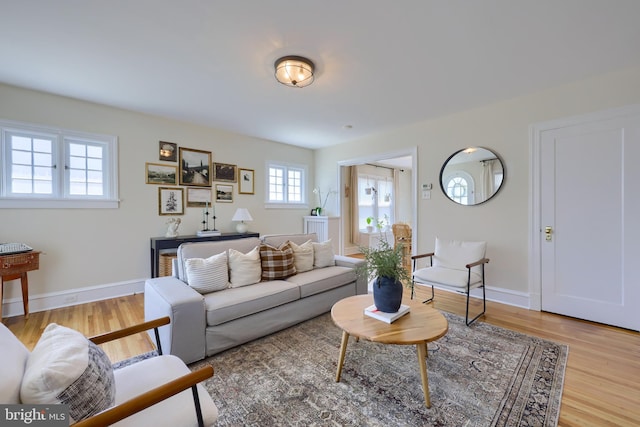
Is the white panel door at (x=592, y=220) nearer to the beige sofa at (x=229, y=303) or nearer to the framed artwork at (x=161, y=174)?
the beige sofa at (x=229, y=303)

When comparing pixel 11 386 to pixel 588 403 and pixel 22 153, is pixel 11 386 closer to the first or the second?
pixel 588 403

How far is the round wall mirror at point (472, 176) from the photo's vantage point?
3.37 meters

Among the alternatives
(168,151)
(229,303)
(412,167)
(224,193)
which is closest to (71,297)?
(168,151)

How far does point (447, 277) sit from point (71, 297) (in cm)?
446

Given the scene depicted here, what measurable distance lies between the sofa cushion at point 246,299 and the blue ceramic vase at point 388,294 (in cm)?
100

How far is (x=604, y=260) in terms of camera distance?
2.69m

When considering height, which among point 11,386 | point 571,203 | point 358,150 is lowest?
point 11,386

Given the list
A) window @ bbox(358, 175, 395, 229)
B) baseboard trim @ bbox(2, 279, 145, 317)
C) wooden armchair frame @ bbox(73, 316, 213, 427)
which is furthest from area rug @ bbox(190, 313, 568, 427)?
window @ bbox(358, 175, 395, 229)

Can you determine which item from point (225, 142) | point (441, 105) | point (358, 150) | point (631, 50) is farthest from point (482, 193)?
point (225, 142)

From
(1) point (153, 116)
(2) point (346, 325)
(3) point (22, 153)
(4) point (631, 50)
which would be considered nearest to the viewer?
(2) point (346, 325)

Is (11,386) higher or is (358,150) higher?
(358,150)

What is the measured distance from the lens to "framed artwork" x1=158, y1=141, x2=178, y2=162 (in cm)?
396

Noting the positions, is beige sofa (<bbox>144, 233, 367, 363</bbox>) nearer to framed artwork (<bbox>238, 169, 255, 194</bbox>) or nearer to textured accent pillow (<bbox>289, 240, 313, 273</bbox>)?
textured accent pillow (<bbox>289, 240, 313, 273</bbox>)

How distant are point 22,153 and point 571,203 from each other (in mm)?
6111
